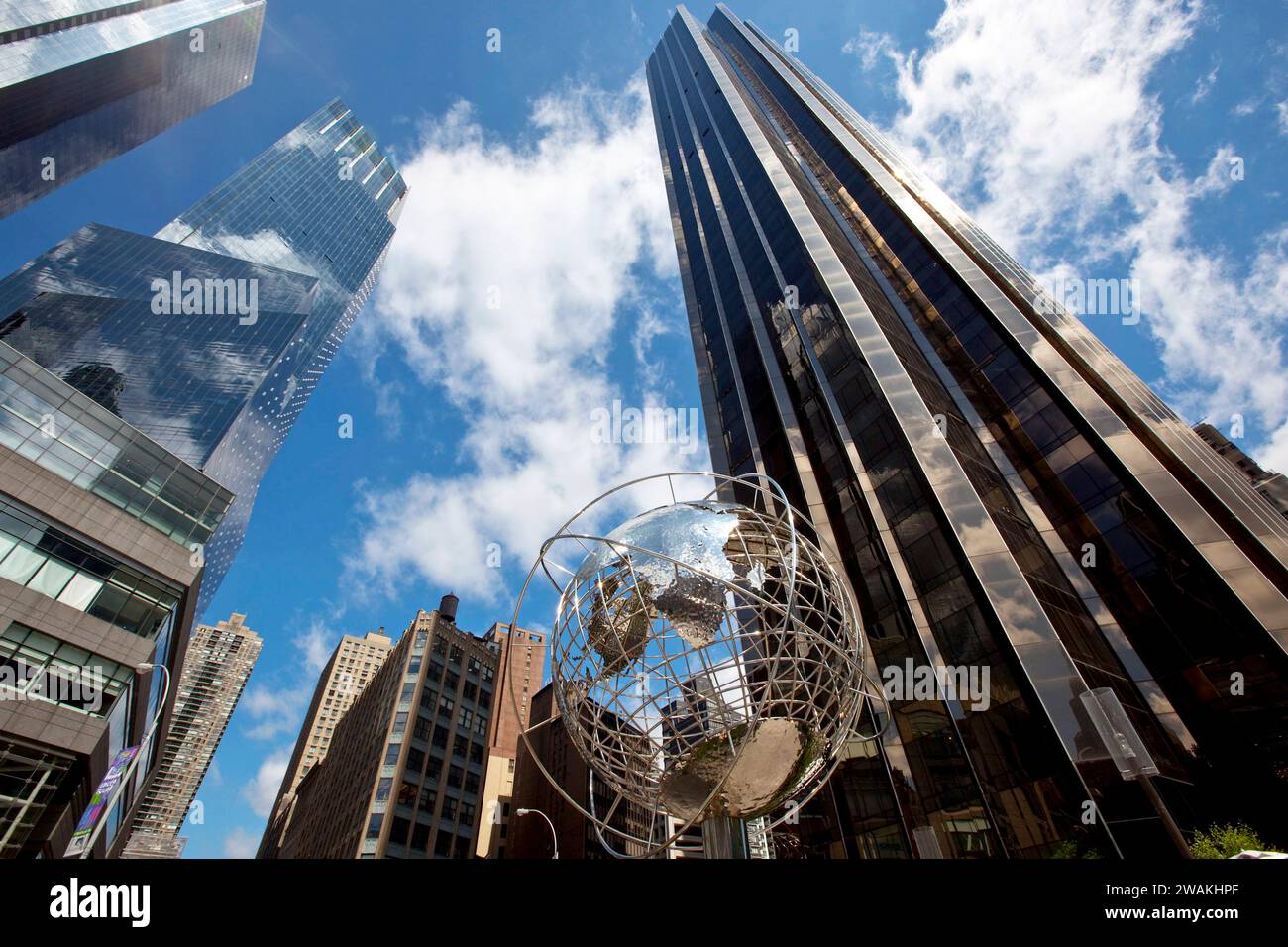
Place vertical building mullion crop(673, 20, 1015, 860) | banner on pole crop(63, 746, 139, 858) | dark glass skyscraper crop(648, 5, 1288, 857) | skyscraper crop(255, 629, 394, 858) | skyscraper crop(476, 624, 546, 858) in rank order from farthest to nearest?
1. skyscraper crop(255, 629, 394, 858)
2. skyscraper crop(476, 624, 546, 858)
3. vertical building mullion crop(673, 20, 1015, 860)
4. banner on pole crop(63, 746, 139, 858)
5. dark glass skyscraper crop(648, 5, 1288, 857)

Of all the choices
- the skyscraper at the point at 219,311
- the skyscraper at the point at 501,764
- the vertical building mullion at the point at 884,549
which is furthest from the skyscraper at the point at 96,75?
the vertical building mullion at the point at 884,549

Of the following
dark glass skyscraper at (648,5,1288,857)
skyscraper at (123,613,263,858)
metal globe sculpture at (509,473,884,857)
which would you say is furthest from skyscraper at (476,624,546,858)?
skyscraper at (123,613,263,858)

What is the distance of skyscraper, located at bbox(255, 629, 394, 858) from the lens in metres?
92.2

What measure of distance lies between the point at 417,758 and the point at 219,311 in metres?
67.6

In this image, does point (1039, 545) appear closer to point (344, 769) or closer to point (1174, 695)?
point (1174, 695)

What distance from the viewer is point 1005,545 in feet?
53.2

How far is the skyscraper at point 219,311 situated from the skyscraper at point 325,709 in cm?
2519

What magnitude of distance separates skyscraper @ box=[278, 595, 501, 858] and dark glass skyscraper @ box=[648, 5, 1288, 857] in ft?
120

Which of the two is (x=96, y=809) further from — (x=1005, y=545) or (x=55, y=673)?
(x=1005, y=545)

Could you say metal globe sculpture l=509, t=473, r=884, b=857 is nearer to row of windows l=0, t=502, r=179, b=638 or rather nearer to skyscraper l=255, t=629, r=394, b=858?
row of windows l=0, t=502, r=179, b=638

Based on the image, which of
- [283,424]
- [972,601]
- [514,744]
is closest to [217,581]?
[283,424]

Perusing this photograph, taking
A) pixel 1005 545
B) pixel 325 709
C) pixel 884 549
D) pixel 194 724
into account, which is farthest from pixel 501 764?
pixel 194 724

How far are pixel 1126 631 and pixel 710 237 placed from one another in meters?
36.4
